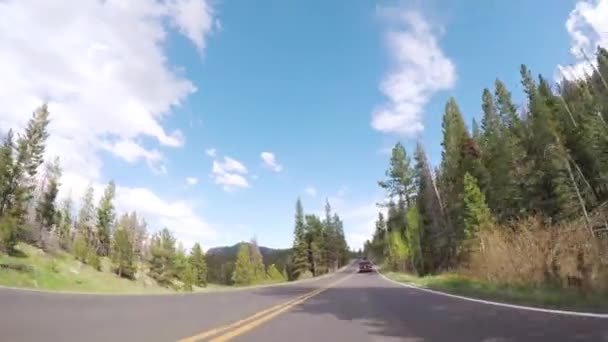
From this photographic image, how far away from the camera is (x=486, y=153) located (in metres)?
51.0

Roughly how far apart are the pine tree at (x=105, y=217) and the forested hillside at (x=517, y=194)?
46.7 meters

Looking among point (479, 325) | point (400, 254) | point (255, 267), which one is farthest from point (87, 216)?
point (479, 325)

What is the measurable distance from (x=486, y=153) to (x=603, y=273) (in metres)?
43.1

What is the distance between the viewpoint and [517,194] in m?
41.3

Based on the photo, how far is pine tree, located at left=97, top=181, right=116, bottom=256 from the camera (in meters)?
75.6

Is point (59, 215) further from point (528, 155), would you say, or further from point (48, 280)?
point (528, 155)

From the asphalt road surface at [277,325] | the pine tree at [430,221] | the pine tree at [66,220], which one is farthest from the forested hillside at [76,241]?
the pine tree at [430,221]

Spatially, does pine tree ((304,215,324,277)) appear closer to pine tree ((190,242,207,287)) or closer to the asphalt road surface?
pine tree ((190,242,207,287))

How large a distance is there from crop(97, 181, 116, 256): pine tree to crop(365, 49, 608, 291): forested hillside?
153 ft

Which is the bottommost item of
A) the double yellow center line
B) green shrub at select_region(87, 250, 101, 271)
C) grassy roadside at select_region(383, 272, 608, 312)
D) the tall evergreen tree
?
the double yellow center line

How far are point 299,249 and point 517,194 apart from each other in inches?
2099

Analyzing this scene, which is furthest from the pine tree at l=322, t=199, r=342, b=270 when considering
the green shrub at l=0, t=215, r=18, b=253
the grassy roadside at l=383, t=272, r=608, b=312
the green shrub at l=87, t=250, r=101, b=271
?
the grassy roadside at l=383, t=272, r=608, b=312

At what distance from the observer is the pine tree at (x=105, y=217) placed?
75562 mm

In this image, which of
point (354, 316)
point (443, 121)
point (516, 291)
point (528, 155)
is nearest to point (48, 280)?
point (354, 316)
